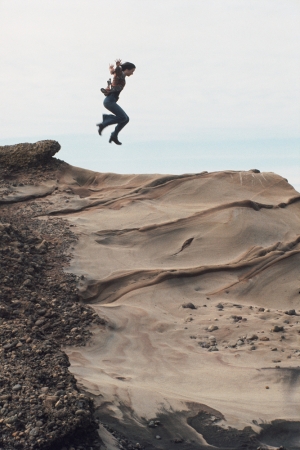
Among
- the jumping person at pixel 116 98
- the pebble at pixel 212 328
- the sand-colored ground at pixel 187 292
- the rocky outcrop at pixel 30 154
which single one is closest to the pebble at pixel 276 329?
the sand-colored ground at pixel 187 292

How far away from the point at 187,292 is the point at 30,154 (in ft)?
14.2

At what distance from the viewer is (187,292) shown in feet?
29.3

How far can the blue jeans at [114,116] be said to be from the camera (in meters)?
9.29

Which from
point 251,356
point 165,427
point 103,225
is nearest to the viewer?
point 165,427

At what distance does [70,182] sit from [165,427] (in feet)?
22.4

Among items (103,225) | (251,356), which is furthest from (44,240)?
(251,356)

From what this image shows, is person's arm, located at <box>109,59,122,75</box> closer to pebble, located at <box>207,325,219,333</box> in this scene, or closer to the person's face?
the person's face

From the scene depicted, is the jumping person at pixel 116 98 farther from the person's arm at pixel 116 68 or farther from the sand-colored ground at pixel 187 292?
the sand-colored ground at pixel 187 292

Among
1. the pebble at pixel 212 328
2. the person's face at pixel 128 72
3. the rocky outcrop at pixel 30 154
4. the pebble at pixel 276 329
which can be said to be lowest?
the pebble at pixel 212 328

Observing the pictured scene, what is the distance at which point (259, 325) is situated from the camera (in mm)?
7812

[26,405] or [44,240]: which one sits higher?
[44,240]

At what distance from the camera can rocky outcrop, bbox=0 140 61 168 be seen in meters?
11.8

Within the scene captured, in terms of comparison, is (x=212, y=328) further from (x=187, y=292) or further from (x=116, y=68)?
(x=116, y=68)

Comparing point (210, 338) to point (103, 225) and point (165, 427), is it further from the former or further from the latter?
point (103, 225)
